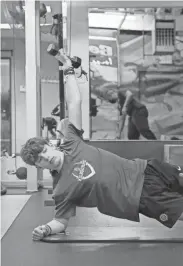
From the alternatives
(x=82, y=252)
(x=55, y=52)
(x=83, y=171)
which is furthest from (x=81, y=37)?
(x=82, y=252)

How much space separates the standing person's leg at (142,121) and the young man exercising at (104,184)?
3872 mm

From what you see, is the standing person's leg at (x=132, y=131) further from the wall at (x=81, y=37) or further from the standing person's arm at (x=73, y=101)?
the standing person's arm at (x=73, y=101)

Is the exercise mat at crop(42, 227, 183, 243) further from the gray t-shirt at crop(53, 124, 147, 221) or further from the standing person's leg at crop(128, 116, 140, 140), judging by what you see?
the standing person's leg at crop(128, 116, 140, 140)

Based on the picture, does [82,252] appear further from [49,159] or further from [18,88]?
[18,88]

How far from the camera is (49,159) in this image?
6.95 ft

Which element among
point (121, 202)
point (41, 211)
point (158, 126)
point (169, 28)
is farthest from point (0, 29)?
point (121, 202)

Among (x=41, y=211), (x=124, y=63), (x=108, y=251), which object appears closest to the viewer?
(x=108, y=251)

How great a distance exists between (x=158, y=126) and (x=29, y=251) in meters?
4.93

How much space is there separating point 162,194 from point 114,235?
0.38 m

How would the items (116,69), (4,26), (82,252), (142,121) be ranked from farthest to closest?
1. (116,69)
2. (142,121)
3. (4,26)
4. (82,252)

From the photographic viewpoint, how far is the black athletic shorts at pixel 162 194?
7.03 feet

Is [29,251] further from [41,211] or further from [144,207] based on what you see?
[41,211]

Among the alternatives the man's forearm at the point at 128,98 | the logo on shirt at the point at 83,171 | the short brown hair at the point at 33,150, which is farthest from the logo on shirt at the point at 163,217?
the man's forearm at the point at 128,98

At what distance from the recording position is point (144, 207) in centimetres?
219
